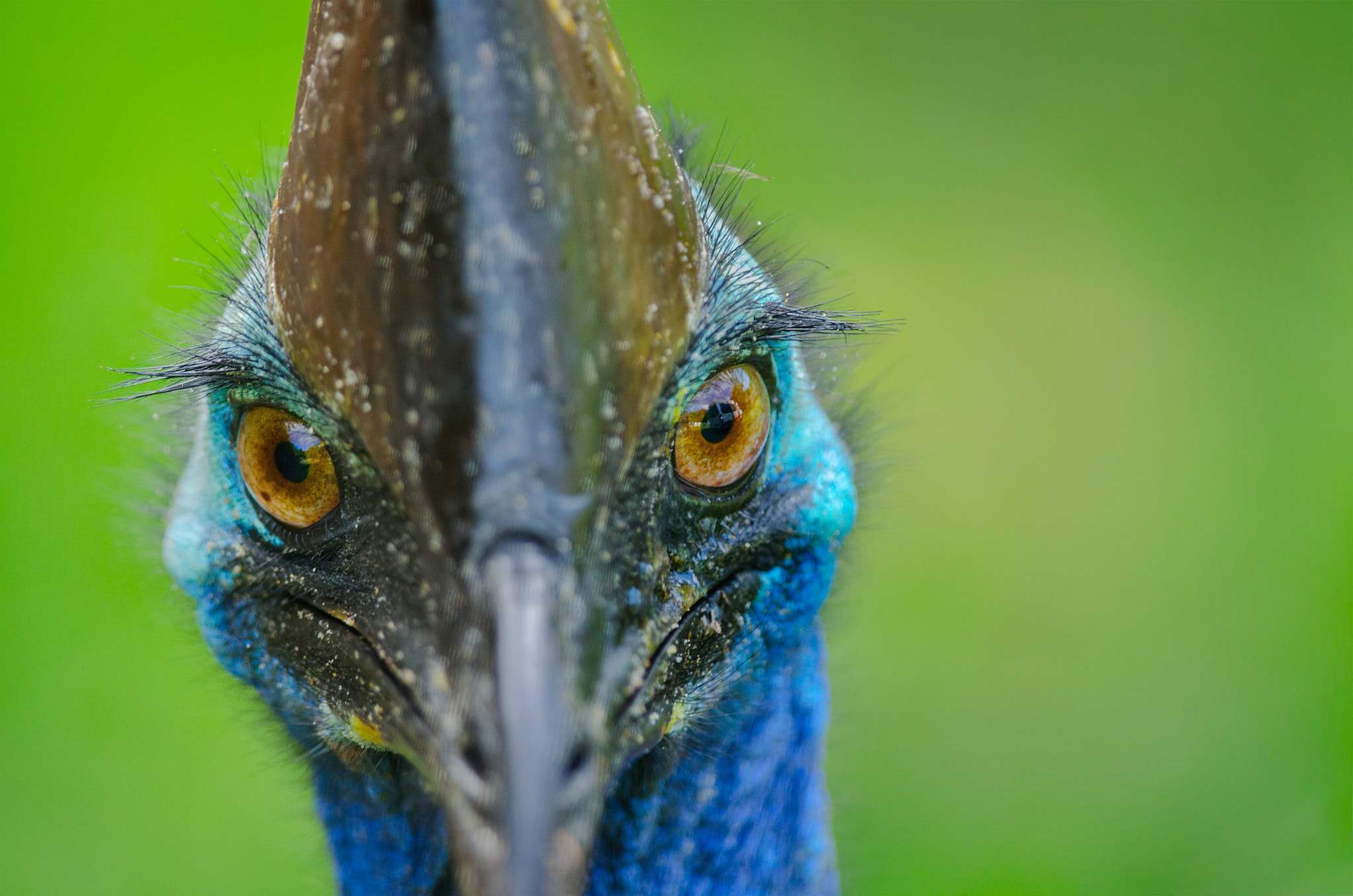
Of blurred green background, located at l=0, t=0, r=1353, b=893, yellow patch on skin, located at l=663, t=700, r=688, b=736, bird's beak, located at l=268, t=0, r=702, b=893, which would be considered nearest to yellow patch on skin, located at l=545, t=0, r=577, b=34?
bird's beak, located at l=268, t=0, r=702, b=893

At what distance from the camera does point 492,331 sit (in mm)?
1183

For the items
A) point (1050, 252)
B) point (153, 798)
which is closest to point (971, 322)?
point (1050, 252)

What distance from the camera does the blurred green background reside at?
426 centimetres

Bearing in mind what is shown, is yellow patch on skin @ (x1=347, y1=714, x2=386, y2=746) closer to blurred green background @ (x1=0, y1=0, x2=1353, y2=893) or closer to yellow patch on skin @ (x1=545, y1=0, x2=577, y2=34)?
yellow patch on skin @ (x1=545, y1=0, x2=577, y2=34)

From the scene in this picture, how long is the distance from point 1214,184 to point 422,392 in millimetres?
5105

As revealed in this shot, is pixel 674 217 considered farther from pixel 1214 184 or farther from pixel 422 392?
pixel 1214 184

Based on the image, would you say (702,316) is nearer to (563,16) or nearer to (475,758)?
(563,16)

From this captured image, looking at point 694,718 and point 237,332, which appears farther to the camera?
point 694,718

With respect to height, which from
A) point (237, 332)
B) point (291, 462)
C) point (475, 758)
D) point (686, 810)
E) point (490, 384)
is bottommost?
point (475, 758)

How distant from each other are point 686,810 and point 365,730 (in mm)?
489

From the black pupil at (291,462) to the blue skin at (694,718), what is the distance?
0.12 metres

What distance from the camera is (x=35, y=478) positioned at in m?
4.32

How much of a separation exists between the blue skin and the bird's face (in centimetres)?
19

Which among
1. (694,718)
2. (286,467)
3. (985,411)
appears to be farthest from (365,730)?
(985,411)
